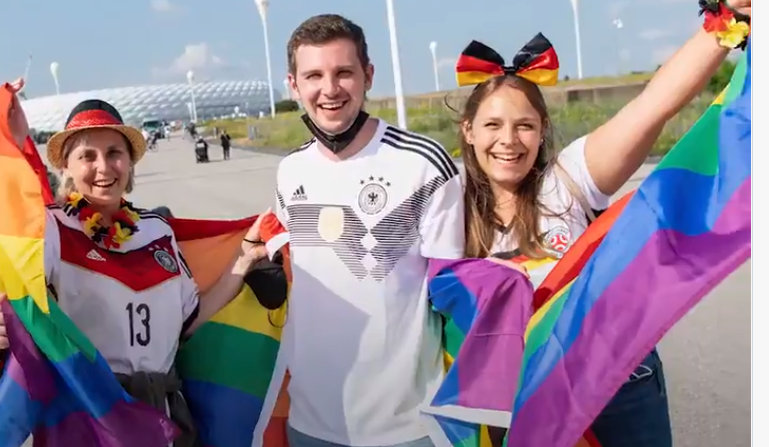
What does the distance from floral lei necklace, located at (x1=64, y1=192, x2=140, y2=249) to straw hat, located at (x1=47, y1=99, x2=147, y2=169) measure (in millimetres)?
204

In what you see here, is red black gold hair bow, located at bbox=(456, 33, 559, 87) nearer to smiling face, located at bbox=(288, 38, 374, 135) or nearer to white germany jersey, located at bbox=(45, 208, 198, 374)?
smiling face, located at bbox=(288, 38, 374, 135)

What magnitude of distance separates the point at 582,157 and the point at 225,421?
1.81 m

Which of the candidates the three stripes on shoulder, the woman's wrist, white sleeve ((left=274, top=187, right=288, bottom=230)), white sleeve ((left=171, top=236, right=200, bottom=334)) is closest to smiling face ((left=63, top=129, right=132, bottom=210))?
white sleeve ((left=171, top=236, right=200, bottom=334))

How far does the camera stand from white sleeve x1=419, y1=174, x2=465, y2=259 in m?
2.76

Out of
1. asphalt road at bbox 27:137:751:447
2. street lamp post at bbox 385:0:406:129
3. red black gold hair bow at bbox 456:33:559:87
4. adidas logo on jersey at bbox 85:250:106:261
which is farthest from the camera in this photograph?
street lamp post at bbox 385:0:406:129

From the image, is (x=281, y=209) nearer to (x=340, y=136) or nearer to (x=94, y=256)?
(x=340, y=136)

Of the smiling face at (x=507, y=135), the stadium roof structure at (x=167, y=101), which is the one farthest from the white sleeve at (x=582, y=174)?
the stadium roof structure at (x=167, y=101)

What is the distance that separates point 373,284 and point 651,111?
1.10 meters

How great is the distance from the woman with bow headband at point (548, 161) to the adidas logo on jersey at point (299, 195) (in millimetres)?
610

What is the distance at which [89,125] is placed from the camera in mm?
2873

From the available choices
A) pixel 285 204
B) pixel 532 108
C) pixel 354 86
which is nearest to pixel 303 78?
pixel 354 86

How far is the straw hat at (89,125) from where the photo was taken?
9.46ft

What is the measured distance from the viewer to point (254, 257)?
3.31 metres

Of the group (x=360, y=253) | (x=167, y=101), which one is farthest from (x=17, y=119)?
(x=167, y=101)
